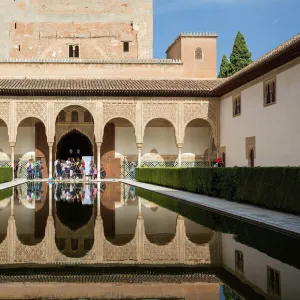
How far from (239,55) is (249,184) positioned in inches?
1021

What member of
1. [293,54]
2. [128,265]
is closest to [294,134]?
[293,54]

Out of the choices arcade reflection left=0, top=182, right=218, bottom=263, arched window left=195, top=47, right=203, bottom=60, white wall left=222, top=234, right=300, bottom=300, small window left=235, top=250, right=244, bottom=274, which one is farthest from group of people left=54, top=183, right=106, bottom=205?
arched window left=195, top=47, right=203, bottom=60

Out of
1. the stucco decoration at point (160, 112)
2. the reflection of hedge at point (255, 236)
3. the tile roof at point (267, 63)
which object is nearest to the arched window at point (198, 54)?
the stucco decoration at point (160, 112)

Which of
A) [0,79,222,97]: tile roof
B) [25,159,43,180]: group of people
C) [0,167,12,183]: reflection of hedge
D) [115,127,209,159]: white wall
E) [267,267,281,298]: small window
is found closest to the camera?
[267,267,281,298]: small window

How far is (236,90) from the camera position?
23375 millimetres

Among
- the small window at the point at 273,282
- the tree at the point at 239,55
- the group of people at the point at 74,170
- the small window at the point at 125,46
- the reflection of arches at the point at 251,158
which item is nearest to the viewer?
the small window at the point at 273,282

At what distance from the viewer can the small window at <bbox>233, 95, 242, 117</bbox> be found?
23000 millimetres

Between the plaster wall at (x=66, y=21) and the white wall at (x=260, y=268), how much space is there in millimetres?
28624

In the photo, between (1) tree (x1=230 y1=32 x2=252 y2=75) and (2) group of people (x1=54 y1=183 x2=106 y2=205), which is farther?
(1) tree (x1=230 y1=32 x2=252 y2=75)

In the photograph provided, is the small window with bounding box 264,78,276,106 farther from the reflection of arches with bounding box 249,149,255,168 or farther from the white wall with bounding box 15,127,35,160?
the white wall with bounding box 15,127,35,160

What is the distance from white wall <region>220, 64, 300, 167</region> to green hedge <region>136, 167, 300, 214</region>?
10.1ft

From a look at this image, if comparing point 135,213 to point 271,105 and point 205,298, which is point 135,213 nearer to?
point 205,298

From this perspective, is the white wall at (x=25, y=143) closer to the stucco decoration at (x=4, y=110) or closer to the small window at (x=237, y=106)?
the stucco decoration at (x=4, y=110)

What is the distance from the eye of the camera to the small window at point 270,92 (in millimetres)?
18438
